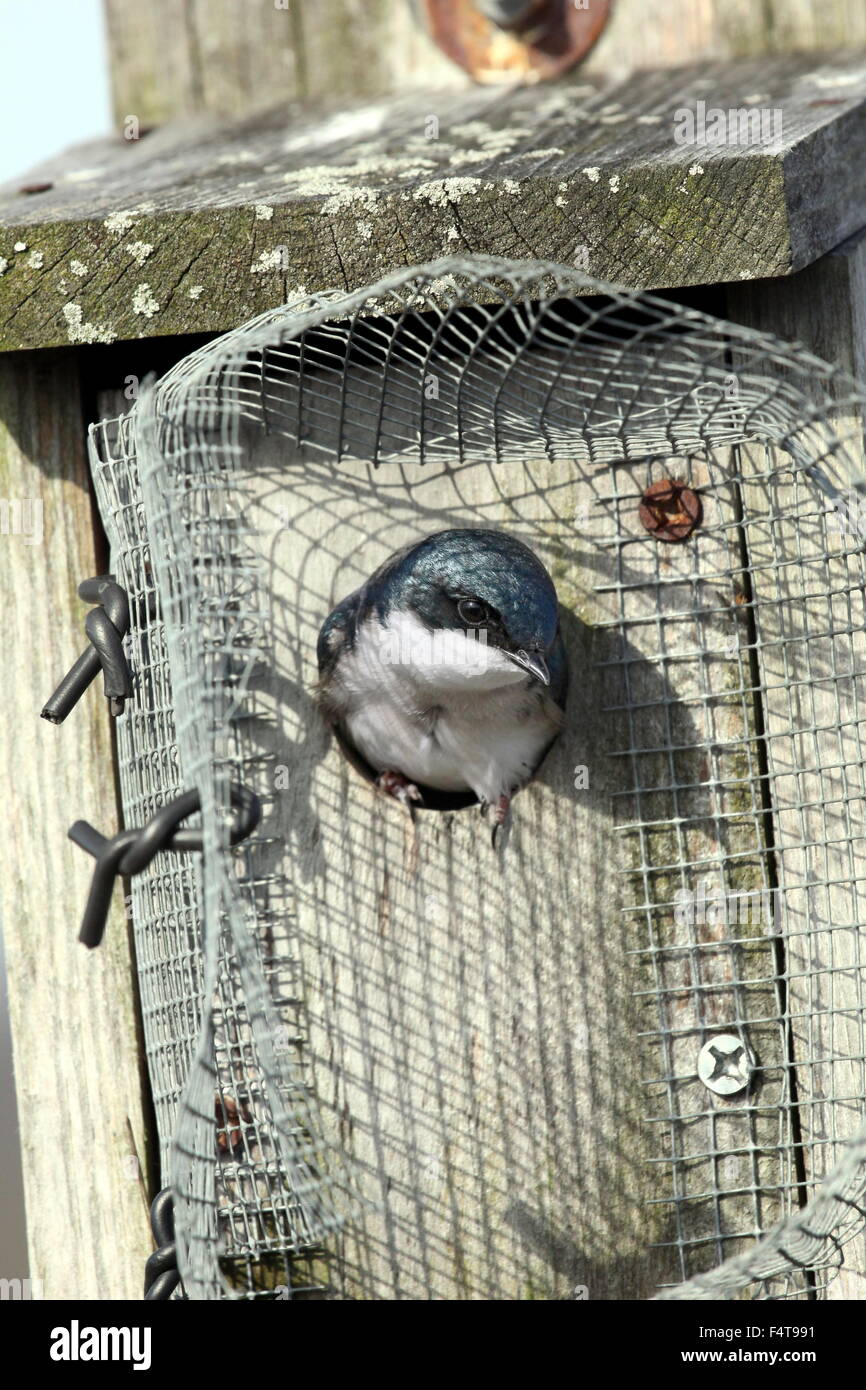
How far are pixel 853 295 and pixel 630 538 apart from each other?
50 centimetres

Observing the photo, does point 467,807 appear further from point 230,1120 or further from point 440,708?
point 230,1120

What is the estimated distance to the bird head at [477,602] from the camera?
2523 mm

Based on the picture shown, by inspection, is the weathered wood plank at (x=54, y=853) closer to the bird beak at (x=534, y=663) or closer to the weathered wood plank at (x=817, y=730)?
the bird beak at (x=534, y=663)

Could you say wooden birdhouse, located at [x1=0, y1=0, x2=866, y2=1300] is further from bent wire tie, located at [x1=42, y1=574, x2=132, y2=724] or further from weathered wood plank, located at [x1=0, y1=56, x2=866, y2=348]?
bent wire tie, located at [x1=42, y1=574, x2=132, y2=724]

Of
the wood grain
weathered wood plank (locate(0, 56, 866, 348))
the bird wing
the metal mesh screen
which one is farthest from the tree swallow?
the wood grain

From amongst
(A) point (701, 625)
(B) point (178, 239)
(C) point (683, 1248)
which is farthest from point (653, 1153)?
(B) point (178, 239)

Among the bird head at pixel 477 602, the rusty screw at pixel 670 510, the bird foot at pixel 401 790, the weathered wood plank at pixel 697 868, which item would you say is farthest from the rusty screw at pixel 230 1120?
the rusty screw at pixel 670 510

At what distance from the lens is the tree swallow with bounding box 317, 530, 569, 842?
2.54m

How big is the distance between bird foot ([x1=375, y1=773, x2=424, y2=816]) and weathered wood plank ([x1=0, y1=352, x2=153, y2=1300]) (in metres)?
0.44

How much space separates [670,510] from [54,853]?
44.4 inches

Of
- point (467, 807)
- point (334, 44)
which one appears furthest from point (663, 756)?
point (334, 44)

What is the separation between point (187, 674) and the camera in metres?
1.88

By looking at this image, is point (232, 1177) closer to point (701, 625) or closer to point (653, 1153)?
point (653, 1153)

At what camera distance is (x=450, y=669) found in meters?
2.77
